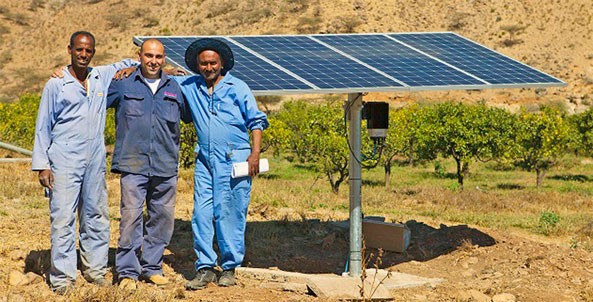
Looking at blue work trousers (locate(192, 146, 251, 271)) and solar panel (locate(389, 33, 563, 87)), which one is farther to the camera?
solar panel (locate(389, 33, 563, 87))

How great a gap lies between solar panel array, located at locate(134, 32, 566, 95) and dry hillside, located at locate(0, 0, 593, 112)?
39436 mm

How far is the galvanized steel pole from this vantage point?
27.7 feet

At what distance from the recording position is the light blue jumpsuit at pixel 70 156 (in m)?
6.77

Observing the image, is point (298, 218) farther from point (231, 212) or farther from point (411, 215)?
point (231, 212)

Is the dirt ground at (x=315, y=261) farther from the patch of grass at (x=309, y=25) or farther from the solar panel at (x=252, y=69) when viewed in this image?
the patch of grass at (x=309, y=25)

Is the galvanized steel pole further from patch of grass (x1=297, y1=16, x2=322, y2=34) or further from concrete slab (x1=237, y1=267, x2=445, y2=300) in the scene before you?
patch of grass (x1=297, y1=16, x2=322, y2=34)

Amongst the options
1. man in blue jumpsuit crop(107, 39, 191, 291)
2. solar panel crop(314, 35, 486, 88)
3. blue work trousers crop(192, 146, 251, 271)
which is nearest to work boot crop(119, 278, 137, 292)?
man in blue jumpsuit crop(107, 39, 191, 291)

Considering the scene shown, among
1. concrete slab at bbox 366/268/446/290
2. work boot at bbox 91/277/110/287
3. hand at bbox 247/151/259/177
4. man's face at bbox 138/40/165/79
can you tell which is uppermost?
man's face at bbox 138/40/165/79

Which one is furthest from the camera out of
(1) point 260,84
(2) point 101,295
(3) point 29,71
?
(3) point 29,71

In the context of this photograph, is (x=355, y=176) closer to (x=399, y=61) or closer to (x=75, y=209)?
(x=399, y=61)

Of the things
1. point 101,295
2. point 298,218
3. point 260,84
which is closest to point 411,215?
point 298,218

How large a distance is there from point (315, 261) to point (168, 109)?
3039mm

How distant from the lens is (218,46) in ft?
24.6

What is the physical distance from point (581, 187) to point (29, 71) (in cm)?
4686
